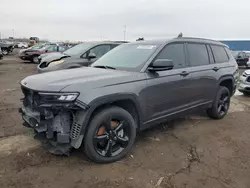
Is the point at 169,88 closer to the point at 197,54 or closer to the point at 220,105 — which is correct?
the point at 197,54

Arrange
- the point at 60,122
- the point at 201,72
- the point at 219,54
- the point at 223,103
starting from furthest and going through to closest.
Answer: the point at 223,103 → the point at 219,54 → the point at 201,72 → the point at 60,122

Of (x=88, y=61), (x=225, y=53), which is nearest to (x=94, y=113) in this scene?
(x=225, y=53)

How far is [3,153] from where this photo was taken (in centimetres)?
363

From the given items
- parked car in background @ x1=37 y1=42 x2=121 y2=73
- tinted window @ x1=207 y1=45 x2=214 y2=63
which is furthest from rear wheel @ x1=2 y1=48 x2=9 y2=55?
tinted window @ x1=207 y1=45 x2=214 y2=63

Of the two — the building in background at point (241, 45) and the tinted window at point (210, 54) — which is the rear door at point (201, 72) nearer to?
the tinted window at point (210, 54)

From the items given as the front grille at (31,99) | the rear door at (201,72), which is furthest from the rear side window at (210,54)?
the front grille at (31,99)

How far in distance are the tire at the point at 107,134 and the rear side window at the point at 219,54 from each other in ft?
9.53

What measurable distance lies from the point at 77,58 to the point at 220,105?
4.66 metres

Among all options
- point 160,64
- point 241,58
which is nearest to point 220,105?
point 160,64

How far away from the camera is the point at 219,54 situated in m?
5.57

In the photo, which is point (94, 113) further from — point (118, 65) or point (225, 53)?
point (225, 53)

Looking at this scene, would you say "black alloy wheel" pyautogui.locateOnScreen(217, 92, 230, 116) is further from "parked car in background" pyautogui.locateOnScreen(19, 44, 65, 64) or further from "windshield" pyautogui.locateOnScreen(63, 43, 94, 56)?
"parked car in background" pyautogui.locateOnScreen(19, 44, 65, 64)

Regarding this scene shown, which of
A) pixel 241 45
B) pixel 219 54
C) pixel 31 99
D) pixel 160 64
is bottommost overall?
pixel 31 99

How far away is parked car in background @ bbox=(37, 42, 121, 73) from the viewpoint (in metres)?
7.43
